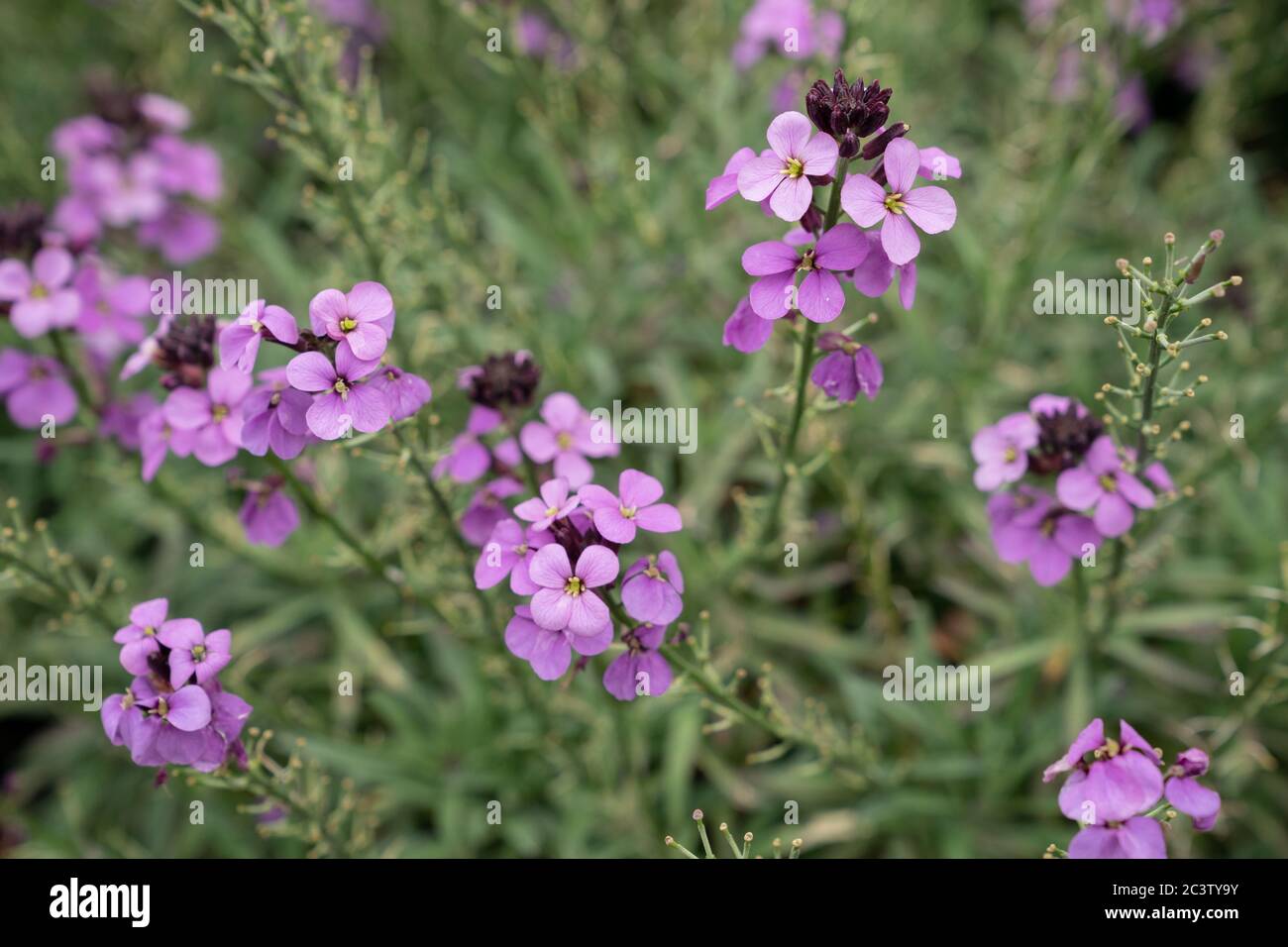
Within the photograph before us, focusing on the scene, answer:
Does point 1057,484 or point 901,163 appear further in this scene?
point 1057,484

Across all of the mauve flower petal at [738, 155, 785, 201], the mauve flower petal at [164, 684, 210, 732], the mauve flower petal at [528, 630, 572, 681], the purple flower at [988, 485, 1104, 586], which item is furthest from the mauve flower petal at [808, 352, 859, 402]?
the mauve flower petal at [164, 684, 210, 732]

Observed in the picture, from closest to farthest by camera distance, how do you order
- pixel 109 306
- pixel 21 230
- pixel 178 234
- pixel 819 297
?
→ 1. pixel 819 297
2. pixel 21 230
3. pixel 109 306
4. pixel 178 234

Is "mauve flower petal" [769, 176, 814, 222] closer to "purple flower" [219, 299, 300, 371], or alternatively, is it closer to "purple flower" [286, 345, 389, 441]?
"purple flower" [286, 345, 389, 441]

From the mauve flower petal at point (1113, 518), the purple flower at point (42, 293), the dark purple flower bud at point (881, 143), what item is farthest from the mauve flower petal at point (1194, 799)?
the purple flower at point (42, 293)

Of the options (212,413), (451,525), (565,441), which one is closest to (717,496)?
(565,441)

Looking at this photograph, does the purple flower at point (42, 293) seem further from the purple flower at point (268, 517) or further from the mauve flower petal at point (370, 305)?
the mauve flower petal at point (370, 305)

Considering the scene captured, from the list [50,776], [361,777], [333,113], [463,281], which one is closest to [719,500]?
[463,281]

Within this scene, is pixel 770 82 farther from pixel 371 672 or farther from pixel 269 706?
pixel 269 706

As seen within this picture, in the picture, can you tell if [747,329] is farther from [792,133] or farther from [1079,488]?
[1079,488]
